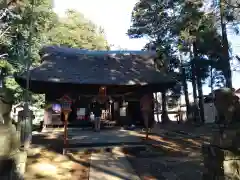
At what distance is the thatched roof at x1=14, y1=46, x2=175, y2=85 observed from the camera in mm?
12562

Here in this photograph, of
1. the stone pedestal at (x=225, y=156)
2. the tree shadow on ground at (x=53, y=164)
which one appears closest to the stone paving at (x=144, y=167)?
the tree shadow on ground at (x=53, y=164)

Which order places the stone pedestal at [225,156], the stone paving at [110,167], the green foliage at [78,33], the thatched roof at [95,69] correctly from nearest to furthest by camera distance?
1. the stone pedestal at [225,156]
2. the stone paving at [110,167]
3. the thatched roof at [95,69]
4. the green foliage at [78,33]

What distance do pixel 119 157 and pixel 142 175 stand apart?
1894mm

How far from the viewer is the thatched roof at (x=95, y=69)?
1256 centimetres

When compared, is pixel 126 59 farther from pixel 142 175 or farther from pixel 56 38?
pixel 56 38

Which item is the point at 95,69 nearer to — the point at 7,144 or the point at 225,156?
the point at 225,156

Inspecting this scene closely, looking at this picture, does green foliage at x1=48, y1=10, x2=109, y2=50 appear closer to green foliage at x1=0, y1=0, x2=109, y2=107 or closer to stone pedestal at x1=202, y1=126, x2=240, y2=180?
green foliage at x1=0, y1=0, x2=109, y2=107

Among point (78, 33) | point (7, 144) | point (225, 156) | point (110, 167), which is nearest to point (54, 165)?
point (110, 167)

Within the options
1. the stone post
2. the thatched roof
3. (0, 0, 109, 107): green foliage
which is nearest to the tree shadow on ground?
the stone post

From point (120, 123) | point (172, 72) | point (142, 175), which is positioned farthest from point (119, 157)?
point (172, 72)

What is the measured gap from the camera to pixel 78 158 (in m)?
8.27

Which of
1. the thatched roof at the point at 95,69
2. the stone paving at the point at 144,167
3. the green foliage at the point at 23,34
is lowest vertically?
the stone paving at the point at 144,167

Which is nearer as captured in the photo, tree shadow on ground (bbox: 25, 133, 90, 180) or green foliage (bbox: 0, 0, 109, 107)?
tree shadow on ground (bbox: 25, 133, 90, 180)

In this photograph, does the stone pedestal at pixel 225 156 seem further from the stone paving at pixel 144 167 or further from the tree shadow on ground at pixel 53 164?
the tree shadow on ground at pixel 53 164
